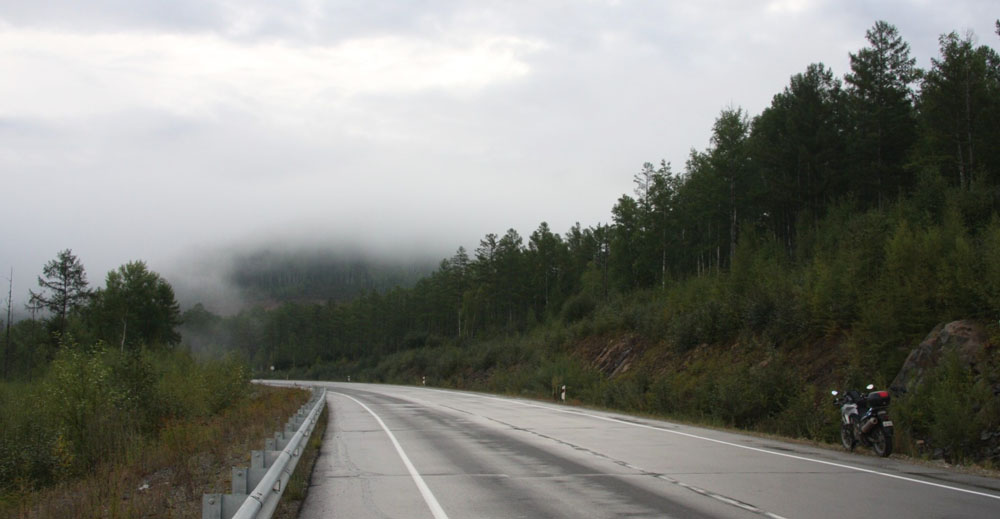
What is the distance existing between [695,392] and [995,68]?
1653 inches

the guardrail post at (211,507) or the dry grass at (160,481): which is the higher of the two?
the guardrail post at (211,507)

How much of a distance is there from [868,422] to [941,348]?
5.64 meters

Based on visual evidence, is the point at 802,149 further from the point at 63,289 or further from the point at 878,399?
the point at 63,289

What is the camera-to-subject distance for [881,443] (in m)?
13.2

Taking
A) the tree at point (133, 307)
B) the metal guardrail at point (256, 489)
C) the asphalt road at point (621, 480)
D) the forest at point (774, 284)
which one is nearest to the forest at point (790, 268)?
the forest at point (774, 284)

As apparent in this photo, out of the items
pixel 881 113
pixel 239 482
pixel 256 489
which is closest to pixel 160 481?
pixel 239 482

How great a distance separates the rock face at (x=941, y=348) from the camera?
55.3 feet

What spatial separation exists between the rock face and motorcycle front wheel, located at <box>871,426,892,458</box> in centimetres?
407

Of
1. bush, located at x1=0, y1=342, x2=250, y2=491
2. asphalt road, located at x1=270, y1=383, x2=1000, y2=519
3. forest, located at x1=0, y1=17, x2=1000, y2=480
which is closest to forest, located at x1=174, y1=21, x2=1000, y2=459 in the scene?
forest, located at x1=0, y1=17, x2=1000, y2=480

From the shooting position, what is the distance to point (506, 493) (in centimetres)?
915

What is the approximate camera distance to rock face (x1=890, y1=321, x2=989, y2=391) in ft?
55.3

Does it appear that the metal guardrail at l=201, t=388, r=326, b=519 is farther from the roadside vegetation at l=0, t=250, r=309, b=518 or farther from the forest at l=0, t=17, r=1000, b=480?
the forest at l=0, t=17, r=1000, b=480

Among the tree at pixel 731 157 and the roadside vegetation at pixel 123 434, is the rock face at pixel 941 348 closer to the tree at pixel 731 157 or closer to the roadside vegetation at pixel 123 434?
the roadside vegetation at pixel 123 434

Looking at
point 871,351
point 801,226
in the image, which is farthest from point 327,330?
point 871,351
